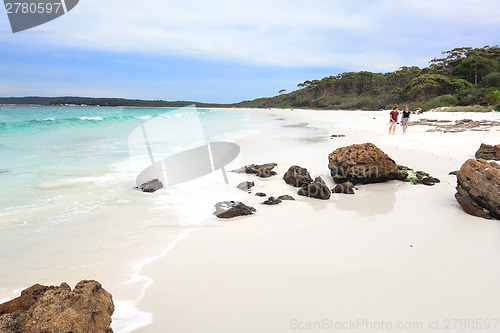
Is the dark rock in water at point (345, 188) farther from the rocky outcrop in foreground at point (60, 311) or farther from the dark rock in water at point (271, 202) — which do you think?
the rocky outcrop in foreground at point (60, 311)

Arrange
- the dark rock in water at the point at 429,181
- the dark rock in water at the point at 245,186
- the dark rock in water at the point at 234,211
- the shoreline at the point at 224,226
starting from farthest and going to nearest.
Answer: the dark rock in water at the point at 245,186 → the dark rock in water at the point at 429,181 → the dark rock in water at the point at 234,211 → the shoreline at the point at 224,226

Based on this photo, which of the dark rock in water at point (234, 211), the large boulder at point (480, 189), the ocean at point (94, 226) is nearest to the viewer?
the ocean at point (94, 226)

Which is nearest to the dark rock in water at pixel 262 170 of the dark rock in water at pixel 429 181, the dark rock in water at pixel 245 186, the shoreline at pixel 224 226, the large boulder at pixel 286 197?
the shoreline at pixel 224 226

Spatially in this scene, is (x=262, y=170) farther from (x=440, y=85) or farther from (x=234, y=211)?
(x=440, y=85)

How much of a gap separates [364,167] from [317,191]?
4.13ft

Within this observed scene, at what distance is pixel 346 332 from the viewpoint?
2.02 meters

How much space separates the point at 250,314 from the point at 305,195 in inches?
130

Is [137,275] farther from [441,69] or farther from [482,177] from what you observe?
[441,69]

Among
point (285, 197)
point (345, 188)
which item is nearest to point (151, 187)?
point (285, 197)

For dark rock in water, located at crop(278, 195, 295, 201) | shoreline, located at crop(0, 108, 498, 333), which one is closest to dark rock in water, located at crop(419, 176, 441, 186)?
shoreline, located at crop(0, 108, 498, 333)

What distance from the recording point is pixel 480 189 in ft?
12.8

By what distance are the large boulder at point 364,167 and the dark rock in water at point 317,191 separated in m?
0.81

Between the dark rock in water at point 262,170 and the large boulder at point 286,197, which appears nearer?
the large boulder at point 286,197

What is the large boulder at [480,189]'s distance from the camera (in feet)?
12.3
